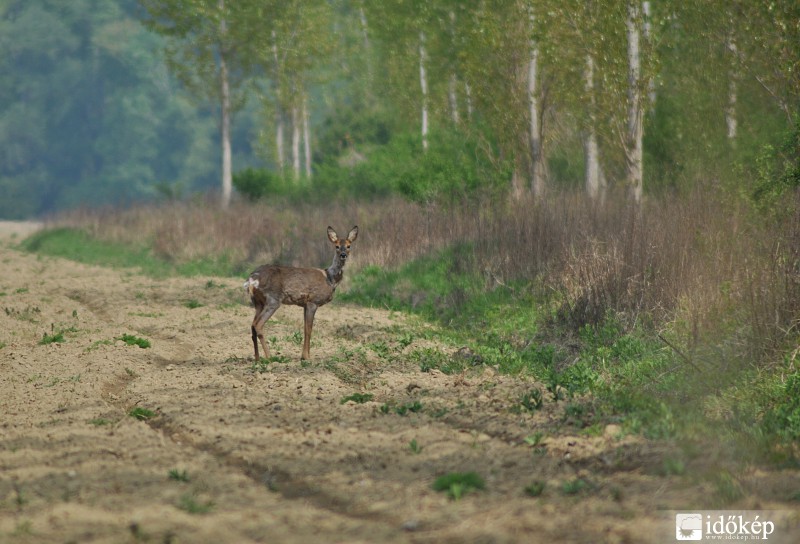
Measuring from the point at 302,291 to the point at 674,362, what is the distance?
499 centimetres

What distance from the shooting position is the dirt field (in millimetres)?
6680

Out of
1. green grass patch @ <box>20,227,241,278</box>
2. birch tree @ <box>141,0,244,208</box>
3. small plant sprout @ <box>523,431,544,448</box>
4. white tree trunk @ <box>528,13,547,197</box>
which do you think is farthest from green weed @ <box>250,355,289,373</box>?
birch tree @ <box>141,0,244,208</box>

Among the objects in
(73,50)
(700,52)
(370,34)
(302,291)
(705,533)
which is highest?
(73,50)

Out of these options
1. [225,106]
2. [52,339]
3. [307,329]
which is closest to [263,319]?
[307,329]

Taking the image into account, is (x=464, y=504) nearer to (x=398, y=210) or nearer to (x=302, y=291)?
(x=302, y=291)

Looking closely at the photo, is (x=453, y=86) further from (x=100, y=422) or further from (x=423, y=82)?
(x=100, y=422)

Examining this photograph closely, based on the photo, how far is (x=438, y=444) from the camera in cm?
863

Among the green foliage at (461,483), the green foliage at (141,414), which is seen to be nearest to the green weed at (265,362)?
the green foliage at (141,414)

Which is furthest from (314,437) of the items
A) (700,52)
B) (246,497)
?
(700,52)

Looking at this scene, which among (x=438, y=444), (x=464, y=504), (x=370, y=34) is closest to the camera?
(x=464, y=504)

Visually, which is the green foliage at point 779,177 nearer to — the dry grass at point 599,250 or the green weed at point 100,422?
the dry grass at point 599,250

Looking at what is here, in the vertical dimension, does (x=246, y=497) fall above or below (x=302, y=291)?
below

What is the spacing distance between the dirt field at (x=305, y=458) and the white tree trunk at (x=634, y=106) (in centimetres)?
981

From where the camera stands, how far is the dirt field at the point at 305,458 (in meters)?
6.68
